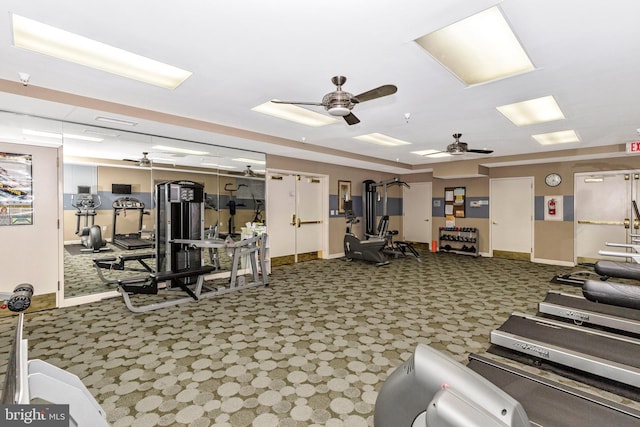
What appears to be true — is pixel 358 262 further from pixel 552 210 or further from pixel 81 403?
pixel 81 403

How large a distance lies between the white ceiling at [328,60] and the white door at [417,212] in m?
4.95

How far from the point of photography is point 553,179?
7.43 m

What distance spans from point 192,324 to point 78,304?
1.95 metres

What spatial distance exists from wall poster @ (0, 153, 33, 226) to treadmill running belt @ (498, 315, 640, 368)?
5.71 metres

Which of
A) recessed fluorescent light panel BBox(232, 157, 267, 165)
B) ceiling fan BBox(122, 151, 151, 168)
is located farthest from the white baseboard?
ceiling fan BBox(122, 151, 151, 168)

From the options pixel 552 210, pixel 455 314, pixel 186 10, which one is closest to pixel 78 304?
pixel 186 10

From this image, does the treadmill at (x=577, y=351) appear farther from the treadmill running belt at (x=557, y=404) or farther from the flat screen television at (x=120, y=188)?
the flat screen television at (x=120, y=188)

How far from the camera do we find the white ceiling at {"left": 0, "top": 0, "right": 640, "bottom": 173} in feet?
6.63

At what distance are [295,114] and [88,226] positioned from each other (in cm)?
344

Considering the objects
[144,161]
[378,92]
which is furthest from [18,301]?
[144,161]

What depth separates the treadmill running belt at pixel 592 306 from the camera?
11.2 ft

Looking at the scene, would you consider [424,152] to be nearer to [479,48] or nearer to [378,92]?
[479,48]

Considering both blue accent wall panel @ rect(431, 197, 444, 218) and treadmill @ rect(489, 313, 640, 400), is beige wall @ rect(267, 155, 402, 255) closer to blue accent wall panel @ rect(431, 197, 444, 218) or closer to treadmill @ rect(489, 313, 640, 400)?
blue accent wall panel @ rect(431, 197, 444, 218)
